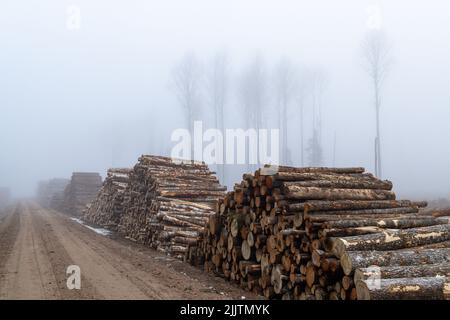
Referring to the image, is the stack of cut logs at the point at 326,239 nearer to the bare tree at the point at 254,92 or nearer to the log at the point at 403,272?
the log at the point at 403,272

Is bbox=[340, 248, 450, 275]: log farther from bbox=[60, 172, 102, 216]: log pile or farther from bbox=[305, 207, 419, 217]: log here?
bbox=[60, 172, 102, 216]: log pile

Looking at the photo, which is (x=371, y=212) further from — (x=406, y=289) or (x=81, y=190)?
(x=81, y=190)

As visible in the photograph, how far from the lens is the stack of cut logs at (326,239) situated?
5.96 metres

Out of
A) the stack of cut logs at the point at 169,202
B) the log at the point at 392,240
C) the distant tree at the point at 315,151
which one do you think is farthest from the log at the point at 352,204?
the distant tree at the point at 315,151

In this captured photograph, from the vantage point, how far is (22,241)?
1502 centimetres

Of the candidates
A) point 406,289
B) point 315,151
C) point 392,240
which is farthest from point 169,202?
point 315,151

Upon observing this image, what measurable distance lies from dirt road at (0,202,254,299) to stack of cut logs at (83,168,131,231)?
6.85m

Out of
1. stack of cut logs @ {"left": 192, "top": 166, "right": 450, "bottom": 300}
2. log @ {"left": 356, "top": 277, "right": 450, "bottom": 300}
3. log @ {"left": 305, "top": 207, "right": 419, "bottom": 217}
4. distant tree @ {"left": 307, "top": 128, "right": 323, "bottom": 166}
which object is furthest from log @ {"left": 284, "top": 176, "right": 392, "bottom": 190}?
distant tree @ {"left": 307, "top": 128, "right": 323, "bottom": 166}

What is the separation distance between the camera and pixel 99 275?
29.8 feet

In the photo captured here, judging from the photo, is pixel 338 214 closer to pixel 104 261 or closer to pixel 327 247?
pixel 327 247

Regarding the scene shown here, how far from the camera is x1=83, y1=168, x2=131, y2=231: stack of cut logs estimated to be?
2145 centimetres

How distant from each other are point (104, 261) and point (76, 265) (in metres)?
0.79

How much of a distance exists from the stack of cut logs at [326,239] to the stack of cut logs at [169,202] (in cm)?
306
